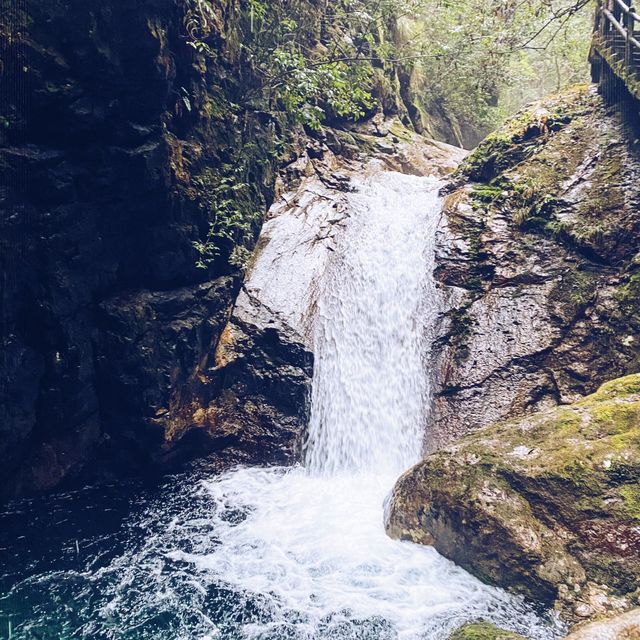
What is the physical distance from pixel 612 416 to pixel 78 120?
23.2ft

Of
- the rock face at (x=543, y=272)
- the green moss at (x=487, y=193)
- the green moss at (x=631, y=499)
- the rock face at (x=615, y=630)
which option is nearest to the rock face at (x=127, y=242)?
the rock face at (x=543, y=272)

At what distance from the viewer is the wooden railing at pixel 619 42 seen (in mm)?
8352

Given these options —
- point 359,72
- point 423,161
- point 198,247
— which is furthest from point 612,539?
point 423,161

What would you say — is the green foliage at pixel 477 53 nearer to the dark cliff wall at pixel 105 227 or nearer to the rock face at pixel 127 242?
the rock face at pixel 127 242

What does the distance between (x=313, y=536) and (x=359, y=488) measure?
4.71ft

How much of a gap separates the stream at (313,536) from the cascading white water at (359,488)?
0.07 ft

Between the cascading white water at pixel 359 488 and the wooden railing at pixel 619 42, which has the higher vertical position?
the wooden railing at pixel 619 42

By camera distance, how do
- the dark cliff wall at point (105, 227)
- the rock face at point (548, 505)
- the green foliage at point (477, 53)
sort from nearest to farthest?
the rock face at point (548, 505), the dark cliff wall at point (105, 227), the green foliage at point (477, 53)

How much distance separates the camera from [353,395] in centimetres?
845

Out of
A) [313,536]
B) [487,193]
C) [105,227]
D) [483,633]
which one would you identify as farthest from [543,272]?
[105,227]

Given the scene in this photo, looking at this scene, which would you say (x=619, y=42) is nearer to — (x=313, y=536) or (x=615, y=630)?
(x=615, y=630)

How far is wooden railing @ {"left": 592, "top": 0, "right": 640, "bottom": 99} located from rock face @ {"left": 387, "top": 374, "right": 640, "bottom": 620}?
6.01 metres

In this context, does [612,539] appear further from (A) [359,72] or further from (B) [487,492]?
(A) [359,72]

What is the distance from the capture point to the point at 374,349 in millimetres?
8836
